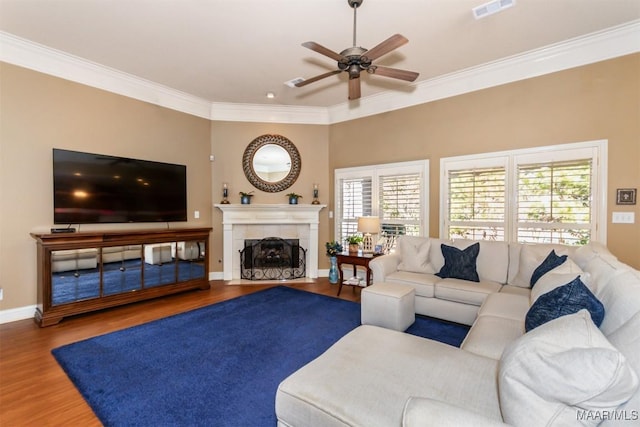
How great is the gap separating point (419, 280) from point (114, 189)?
4.16 metres

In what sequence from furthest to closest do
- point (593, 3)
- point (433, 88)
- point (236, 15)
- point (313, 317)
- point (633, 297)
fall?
1. point (433, 88)
2. point (313, 317)
3. point (236, 15)
4. point (593, 3)
5. point (633, 297)

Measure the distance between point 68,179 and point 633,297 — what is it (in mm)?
5067

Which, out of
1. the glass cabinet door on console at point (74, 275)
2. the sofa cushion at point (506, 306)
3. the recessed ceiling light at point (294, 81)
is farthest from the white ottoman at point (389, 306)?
the glass cabinet door on console at point (74, 275)

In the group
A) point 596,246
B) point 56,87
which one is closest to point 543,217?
point 596,246

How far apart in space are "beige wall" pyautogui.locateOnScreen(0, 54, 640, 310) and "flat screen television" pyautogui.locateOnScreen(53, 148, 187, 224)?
17 centimetres

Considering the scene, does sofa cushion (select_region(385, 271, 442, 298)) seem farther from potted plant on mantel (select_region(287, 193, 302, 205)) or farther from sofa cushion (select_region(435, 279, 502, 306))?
potted plant on mantel (select_region(287, 193, 302, 205))

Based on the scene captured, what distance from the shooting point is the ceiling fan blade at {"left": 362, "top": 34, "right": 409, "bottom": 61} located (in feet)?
7.50

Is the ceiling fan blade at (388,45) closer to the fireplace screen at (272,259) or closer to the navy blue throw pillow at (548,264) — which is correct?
the navy blue throw pillow at (548,264)

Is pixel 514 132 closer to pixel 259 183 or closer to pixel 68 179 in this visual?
pixel 259 183

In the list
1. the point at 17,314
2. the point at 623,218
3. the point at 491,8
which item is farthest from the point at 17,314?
the point at 623,218

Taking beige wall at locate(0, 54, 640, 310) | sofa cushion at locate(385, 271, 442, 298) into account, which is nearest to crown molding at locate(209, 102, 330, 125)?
beige wall at locate(0, 54, 640, 310)

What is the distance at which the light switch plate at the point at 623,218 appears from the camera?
3.12 meters

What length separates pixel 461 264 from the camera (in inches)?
135

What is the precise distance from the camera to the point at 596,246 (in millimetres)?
2734
